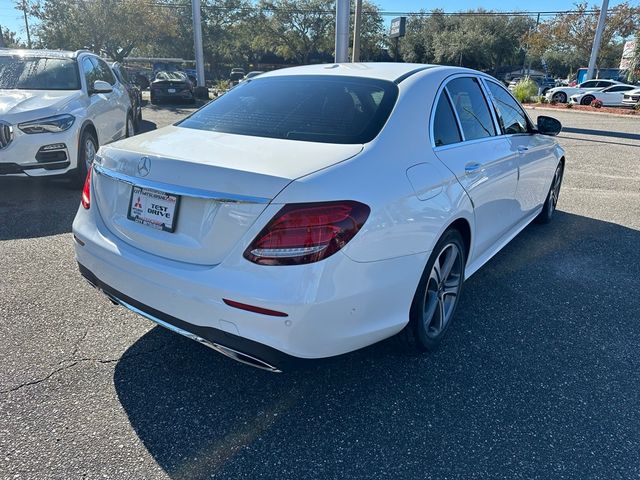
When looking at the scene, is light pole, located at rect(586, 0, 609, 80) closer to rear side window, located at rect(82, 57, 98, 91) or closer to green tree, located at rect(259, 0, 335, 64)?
rear side window, located at rect(82, 57, 98, 91)

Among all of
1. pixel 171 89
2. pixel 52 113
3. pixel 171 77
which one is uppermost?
pixel 52 113

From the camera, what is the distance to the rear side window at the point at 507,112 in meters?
3.99

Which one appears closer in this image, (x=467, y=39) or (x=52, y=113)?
(x=52, y=113)

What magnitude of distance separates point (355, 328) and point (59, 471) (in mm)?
1393

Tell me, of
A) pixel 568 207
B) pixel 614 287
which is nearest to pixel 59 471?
pixel 614 287

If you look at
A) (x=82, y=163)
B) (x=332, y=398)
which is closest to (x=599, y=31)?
(x=82, y=163)

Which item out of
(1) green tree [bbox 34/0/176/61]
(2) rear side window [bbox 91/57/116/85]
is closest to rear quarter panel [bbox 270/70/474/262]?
(2) rear side window [bbox 91/57/116/85]

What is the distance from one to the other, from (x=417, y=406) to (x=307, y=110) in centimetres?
175

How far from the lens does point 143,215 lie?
7.91ft

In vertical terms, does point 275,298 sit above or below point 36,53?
below

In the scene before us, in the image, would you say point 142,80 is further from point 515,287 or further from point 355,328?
point 355,328

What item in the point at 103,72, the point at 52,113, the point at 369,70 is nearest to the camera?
the point at 369,70

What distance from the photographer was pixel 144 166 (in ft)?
7.79

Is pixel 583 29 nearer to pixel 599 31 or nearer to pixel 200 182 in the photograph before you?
pixel 599 31
